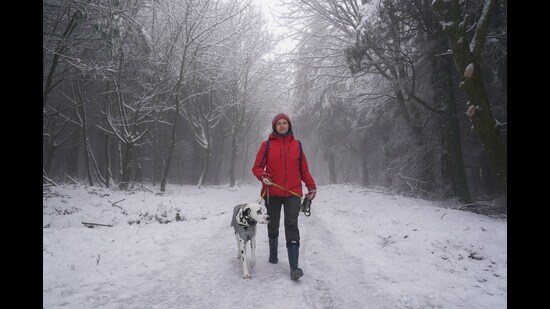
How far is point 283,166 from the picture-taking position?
4.64 metres

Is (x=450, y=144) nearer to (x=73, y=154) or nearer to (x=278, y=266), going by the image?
(x=278, y=266)

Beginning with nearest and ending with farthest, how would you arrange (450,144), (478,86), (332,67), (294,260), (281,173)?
(294,260), (281,173), (478,86), (450,144), (332,67)

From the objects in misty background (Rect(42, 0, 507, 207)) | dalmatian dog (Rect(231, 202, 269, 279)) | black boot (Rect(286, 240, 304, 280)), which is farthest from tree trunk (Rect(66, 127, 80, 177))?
black boot (Rect(286, 240, 304, 280))

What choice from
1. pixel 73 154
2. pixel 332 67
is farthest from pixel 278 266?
pixel 73 154

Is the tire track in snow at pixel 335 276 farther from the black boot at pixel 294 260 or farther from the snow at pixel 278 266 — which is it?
the black boot at pixel 294 260

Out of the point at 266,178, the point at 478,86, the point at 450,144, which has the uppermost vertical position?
the point at 478,86

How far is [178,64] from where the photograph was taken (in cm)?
1692

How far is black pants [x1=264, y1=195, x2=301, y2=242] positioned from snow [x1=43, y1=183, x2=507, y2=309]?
582mm

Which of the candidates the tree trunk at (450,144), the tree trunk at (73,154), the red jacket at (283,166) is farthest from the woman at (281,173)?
the tree trunk at (73,154)

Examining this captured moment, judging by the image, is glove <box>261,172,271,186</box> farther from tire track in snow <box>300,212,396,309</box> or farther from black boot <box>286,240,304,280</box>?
tire track in snow <box>300,212,396,309</box>

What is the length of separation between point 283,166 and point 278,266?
1592mm

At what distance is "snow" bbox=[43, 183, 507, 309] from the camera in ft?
12.0

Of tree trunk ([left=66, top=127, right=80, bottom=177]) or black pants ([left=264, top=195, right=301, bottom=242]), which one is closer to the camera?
black pants ([left=264, top=195, right=301, bottom=242])
